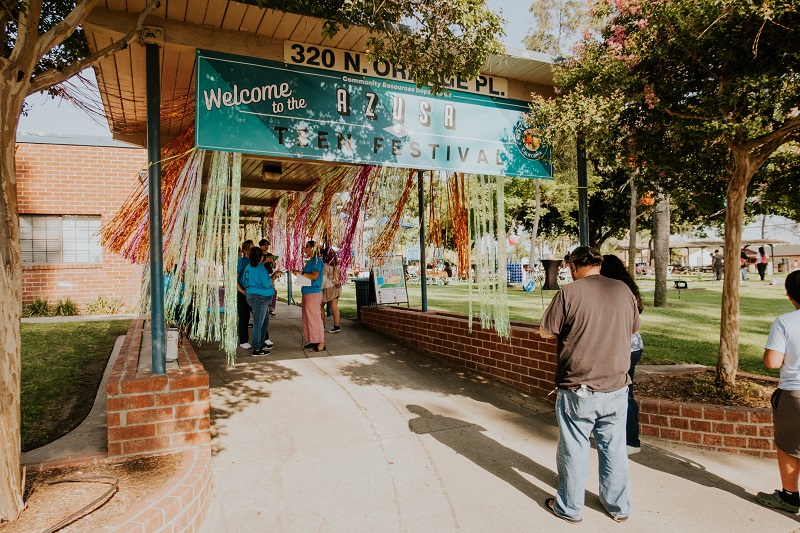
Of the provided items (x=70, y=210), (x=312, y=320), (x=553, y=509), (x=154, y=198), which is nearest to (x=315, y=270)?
(x=312, y=320)

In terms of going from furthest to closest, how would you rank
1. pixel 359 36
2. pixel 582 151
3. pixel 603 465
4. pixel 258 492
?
pixel 582 151 < pixel 359 36 < pixel 258 492 < pixel 603 465

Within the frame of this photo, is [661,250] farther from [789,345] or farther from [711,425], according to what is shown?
[789,345]

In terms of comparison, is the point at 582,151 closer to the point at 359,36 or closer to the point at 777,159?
the point at 777,159

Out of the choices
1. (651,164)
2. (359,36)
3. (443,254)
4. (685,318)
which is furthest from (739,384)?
(685,318)

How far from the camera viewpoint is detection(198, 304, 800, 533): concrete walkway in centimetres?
291

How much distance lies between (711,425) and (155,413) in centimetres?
422

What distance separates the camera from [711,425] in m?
3.96

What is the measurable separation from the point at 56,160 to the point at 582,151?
444 inches

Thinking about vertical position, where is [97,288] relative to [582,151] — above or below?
below

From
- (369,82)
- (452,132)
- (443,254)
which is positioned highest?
(369,82)

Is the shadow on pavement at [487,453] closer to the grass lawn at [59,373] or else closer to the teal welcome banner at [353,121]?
the teal welcome banner at [353,121]

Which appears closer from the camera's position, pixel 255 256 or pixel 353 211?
pixel 255 256

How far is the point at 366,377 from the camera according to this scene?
5691 millimetres

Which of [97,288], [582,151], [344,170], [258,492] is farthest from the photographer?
[97,288]
